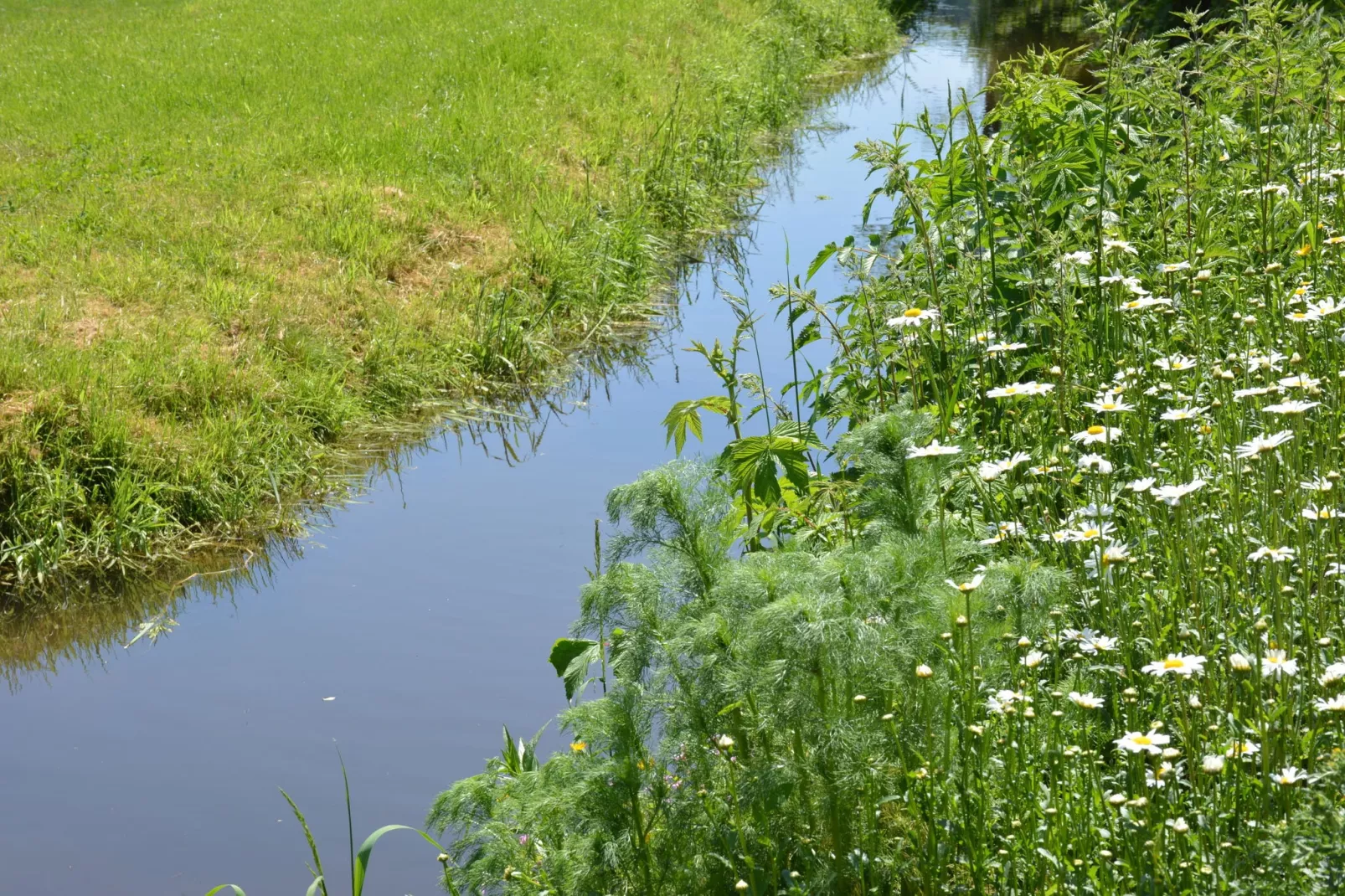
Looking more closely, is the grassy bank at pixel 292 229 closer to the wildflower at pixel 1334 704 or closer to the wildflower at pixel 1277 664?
the wildflower at pixel 1277 664

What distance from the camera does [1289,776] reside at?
170cm

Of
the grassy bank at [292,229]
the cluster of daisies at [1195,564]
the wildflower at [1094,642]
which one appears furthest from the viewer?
the grassy bank at [292,229]

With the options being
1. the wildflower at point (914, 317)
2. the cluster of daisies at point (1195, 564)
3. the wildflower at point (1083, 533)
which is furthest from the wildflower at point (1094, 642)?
the wildflower at point (914, 317)

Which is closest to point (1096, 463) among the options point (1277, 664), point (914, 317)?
point (1277, 664)

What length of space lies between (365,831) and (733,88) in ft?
31.4

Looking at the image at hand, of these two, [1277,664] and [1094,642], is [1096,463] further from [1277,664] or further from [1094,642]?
[1277,664]

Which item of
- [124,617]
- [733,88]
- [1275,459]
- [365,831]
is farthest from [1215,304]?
[733,88]

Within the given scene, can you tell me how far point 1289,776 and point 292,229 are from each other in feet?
21.7

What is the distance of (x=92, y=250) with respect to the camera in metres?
6.81

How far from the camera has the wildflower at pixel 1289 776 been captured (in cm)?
169

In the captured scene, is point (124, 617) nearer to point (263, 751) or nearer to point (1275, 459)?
point (263, 751)

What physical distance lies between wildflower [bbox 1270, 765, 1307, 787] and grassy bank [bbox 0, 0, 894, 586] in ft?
13.7

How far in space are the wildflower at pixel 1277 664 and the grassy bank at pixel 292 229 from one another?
4.13m

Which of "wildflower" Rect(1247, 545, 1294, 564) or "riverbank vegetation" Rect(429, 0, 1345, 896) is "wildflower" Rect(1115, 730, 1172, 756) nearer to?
"riverbank vegetation" Rect(429, 0, 1345, 896)
